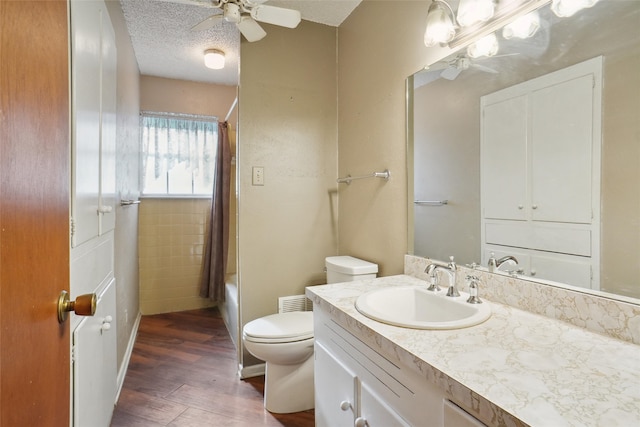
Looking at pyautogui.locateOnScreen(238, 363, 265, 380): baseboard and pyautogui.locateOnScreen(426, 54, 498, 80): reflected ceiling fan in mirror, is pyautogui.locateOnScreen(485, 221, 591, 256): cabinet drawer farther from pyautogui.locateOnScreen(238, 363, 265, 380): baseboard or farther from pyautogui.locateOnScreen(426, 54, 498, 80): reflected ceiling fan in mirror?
pyautogui.locateOnScreen(238, 363, 265, 380): baseboard

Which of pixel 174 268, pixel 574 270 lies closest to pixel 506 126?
pixel 574 270

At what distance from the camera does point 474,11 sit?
1.19 meters

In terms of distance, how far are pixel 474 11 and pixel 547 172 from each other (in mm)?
650

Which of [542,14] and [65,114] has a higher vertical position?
[542,14]

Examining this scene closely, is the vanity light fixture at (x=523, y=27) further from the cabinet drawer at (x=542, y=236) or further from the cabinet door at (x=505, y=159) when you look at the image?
the cabinet drawer at (x=542, y=236)

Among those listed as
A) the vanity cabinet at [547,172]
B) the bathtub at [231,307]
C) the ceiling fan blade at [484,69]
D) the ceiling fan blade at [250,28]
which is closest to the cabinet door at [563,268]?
the vanity cabinet at [547,172]

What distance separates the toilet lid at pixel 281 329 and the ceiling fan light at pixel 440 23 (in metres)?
1.56

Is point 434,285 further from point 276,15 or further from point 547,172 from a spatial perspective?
point 276,15

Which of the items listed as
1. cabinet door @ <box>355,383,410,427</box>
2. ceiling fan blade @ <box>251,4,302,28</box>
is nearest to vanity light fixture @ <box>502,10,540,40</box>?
ceiling fan blade @ <box>251,4,302,28</box>

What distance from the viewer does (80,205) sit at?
106 cm

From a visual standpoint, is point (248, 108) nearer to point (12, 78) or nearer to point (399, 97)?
point (399, 97)

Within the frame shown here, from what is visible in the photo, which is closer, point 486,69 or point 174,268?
point 486,69

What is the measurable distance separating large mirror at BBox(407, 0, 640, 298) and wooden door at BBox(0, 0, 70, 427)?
1327 millimetres

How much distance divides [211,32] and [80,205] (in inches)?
76.7
